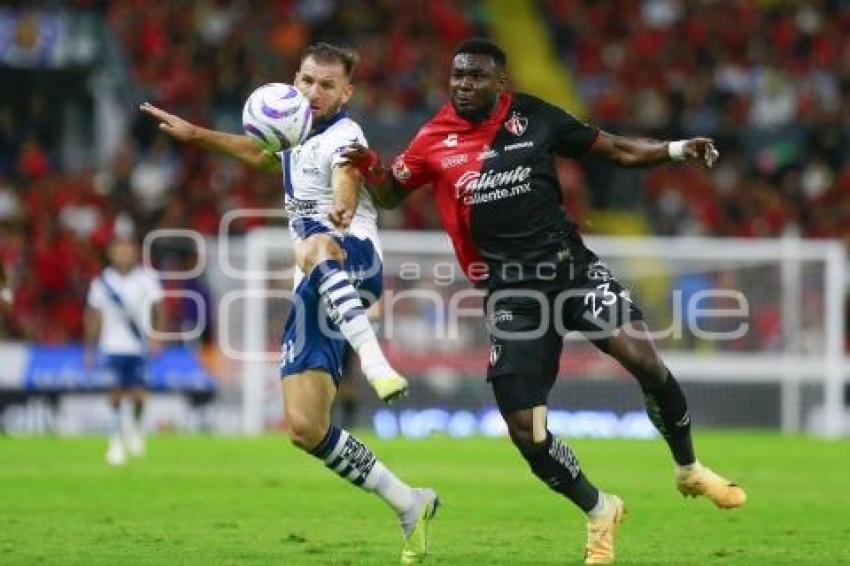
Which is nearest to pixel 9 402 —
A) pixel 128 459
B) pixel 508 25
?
pixel 128 459

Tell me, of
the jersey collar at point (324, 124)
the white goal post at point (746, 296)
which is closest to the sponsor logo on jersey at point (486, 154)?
the jersey collar at point (324, 124)

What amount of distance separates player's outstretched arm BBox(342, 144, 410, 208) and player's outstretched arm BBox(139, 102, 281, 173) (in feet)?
1.85

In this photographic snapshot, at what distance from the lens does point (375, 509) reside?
12648 mm

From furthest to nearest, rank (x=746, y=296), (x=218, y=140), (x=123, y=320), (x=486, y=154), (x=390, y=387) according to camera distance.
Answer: (x=746, y=296), (x=123, y=320), (x=218, y=140), (x=486, y=154), (x=390, y=387)

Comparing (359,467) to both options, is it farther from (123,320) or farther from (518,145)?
(123,320)

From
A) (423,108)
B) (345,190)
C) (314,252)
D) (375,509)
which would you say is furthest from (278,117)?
(423,108)

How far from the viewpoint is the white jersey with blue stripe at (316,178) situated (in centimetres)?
962

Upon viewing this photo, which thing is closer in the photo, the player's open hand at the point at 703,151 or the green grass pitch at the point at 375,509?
the player's open hand at the point at 703,151

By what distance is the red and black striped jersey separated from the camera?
31.4 ft

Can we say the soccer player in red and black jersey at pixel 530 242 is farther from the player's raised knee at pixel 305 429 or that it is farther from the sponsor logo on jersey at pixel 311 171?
the player's raised knee at pixel 305 429

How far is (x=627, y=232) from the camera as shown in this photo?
93.2ft

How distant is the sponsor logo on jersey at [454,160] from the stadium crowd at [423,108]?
14.4 m

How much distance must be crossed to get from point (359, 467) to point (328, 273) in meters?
1.08

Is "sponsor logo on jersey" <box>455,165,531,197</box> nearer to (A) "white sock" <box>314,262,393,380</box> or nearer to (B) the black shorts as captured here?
(B) the black shorts
